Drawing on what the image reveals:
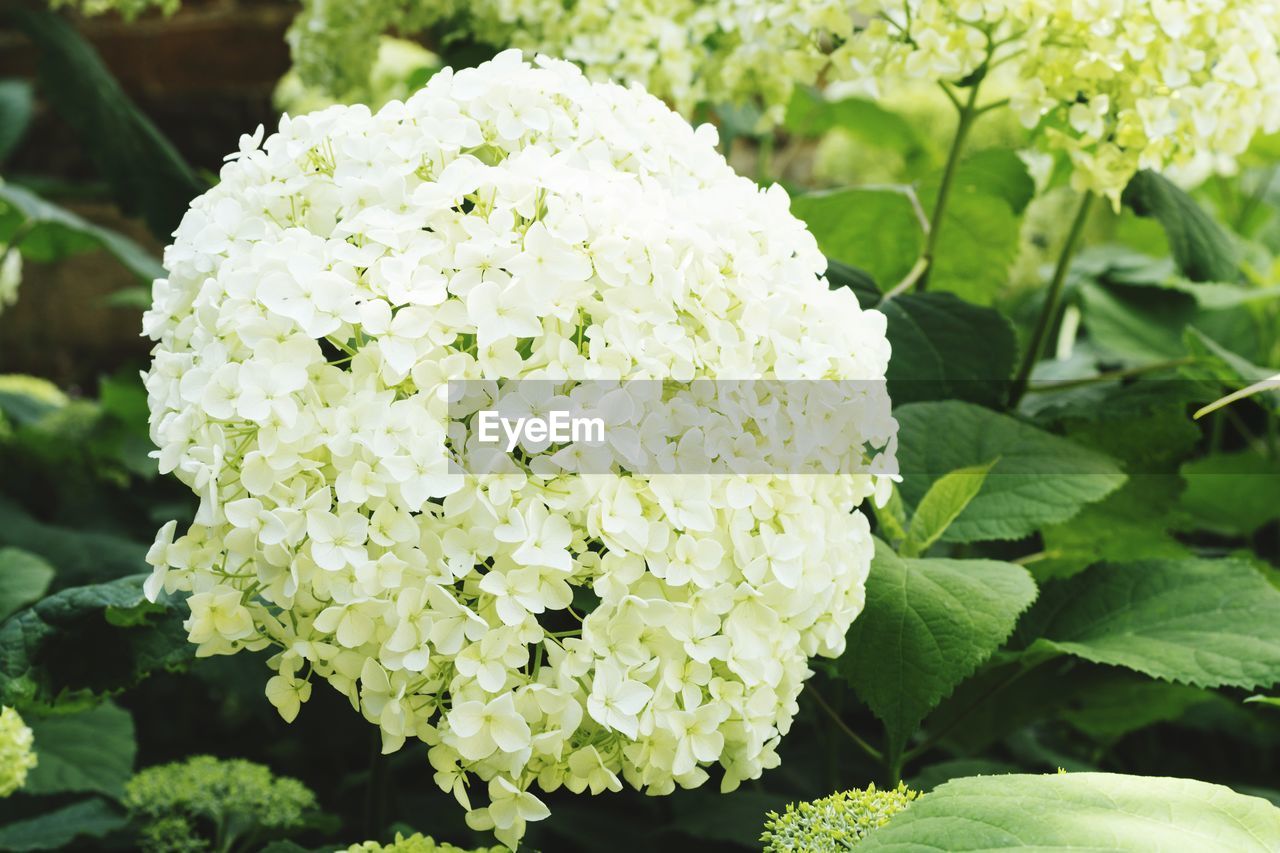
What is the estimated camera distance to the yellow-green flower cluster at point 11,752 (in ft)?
2.99

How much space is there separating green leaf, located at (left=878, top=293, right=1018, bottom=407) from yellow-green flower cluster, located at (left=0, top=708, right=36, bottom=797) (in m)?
0.89

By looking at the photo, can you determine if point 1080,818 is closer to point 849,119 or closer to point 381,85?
point 849,119

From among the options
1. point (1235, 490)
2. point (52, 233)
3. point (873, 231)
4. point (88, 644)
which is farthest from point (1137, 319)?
point (52, 233)

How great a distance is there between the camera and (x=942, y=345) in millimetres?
1335

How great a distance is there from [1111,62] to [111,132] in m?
1.37

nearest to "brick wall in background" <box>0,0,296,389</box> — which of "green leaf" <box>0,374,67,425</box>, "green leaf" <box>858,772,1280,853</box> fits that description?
"green leaf" <box>0,374,67,425</box>

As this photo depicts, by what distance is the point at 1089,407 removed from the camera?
1448 mm

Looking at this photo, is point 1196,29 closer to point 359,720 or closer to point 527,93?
point 527,93

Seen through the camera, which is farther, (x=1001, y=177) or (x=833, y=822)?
(x=1001, y=177)

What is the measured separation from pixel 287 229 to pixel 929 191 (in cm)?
96

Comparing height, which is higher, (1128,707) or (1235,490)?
(1235,490)

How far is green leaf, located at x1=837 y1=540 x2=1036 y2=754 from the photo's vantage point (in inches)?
37.4

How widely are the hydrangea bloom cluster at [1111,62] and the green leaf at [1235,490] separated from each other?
1.74ft

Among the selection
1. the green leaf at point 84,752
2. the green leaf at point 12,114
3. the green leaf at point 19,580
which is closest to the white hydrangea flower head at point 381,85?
the green leaf at point 12,114
